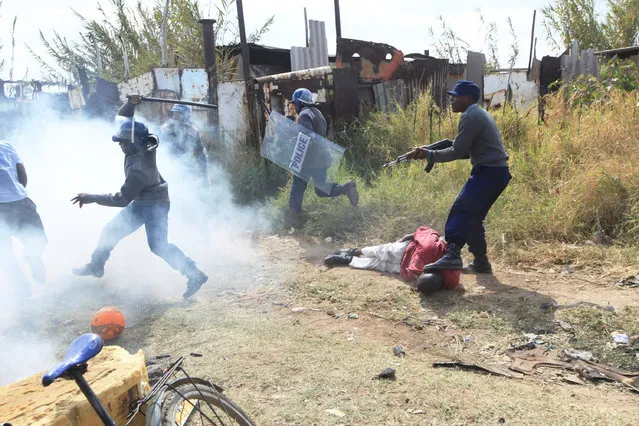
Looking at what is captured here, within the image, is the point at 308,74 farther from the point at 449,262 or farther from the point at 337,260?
the point at 449,262

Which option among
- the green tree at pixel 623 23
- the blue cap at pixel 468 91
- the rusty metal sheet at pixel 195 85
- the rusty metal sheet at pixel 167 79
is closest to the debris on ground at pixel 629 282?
the blue cap at pixel 468 91

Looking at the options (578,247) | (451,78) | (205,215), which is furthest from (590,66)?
(205,215)

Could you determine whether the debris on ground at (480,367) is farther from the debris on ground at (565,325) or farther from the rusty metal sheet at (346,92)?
the rusty metal sheet at (346,92)

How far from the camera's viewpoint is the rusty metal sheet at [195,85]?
1033 centimetres

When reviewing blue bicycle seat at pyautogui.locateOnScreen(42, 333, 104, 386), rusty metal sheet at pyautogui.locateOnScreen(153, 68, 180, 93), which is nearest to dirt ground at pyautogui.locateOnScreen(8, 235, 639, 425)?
blue bicycle seat at pyautogui.locateOnScreen(42, 333, 104, 386)

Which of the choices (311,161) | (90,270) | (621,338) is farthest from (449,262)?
(90,270)

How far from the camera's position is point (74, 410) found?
207cm

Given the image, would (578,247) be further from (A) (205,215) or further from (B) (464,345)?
(A) (205,215)

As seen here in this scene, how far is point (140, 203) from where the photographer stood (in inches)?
193

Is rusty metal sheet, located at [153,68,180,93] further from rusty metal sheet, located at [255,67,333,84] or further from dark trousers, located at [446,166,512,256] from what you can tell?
dark trousers, located at [446,166,512,256]

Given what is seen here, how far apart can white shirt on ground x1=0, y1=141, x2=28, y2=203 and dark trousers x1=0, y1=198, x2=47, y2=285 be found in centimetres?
7

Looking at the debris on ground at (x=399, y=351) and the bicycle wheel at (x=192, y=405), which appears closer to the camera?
the bicycle wheel at (x=192, y=405)

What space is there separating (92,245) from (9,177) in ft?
6.53

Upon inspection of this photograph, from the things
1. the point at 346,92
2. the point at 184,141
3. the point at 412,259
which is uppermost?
the point at 346,92
